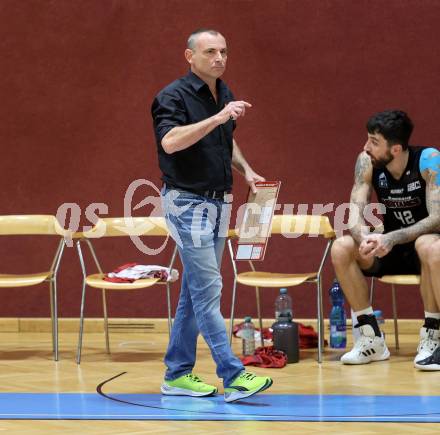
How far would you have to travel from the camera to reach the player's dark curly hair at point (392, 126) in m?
5.57

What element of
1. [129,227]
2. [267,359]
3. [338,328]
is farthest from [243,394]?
[129,227]

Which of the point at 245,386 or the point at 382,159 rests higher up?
the point at 382,159

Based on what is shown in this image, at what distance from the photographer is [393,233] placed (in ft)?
18.2

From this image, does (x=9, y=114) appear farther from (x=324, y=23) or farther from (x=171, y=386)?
(x=171, y=386)

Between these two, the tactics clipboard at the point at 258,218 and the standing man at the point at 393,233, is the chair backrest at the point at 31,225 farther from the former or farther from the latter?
the tactics clipboard at the point at 258,218

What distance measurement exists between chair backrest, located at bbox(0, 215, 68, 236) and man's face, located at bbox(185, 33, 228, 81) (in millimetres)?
2187

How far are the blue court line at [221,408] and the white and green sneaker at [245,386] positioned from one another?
0.16 feet

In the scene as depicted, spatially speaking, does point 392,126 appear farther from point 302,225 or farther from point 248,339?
point 248,339

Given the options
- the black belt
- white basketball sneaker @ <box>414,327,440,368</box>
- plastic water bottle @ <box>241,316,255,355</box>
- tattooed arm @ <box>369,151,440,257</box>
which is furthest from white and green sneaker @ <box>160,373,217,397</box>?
tattooed arm @ <box>369,151,440,257</box>

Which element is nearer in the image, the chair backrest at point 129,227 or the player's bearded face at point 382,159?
the player's bearded face at point 382,159

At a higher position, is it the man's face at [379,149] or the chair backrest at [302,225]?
the man's face at [379,149]

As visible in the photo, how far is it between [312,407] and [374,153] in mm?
1839

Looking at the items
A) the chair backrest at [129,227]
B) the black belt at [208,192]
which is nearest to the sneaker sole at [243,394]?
the black belt at [208,192]

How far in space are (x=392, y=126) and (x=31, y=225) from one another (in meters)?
2.44
